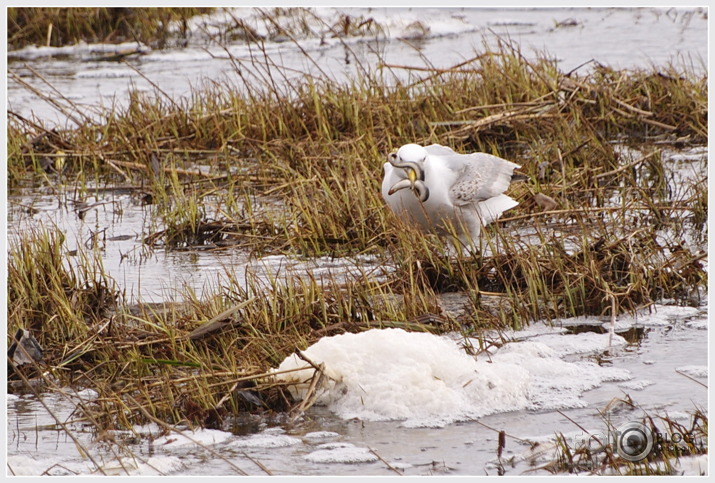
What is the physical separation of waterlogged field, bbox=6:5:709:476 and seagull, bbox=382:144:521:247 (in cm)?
18

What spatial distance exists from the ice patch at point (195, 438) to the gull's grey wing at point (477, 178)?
8.32ft

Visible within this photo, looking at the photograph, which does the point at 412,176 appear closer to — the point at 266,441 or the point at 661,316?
the point at 661,316

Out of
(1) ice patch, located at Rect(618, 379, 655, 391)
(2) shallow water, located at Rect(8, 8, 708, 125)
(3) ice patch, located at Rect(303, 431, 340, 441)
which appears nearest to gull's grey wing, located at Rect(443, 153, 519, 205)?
(1) ice patch, located at Rect(618, 379, 655, 391)

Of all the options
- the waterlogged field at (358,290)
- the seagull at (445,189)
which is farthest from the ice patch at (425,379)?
the seagull at (445,189)

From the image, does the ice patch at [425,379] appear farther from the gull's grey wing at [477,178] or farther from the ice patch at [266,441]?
the gull's grey wing at [477,178]

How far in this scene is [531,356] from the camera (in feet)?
14.3

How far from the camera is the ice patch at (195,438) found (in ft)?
12.0

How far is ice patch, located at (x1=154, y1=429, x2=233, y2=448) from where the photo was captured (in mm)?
3668

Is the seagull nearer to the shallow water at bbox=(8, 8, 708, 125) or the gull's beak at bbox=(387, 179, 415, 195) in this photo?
the gull's beak at bbox=(387, 179, 415, 195)

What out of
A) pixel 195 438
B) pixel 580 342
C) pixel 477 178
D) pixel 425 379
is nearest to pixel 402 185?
pixel 477 178

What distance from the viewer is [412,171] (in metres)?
5.67

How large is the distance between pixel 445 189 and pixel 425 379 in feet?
6.76

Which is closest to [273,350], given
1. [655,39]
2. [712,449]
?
[712,449]

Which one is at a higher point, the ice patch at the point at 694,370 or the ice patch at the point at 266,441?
the ice patch at the point at 694,370
